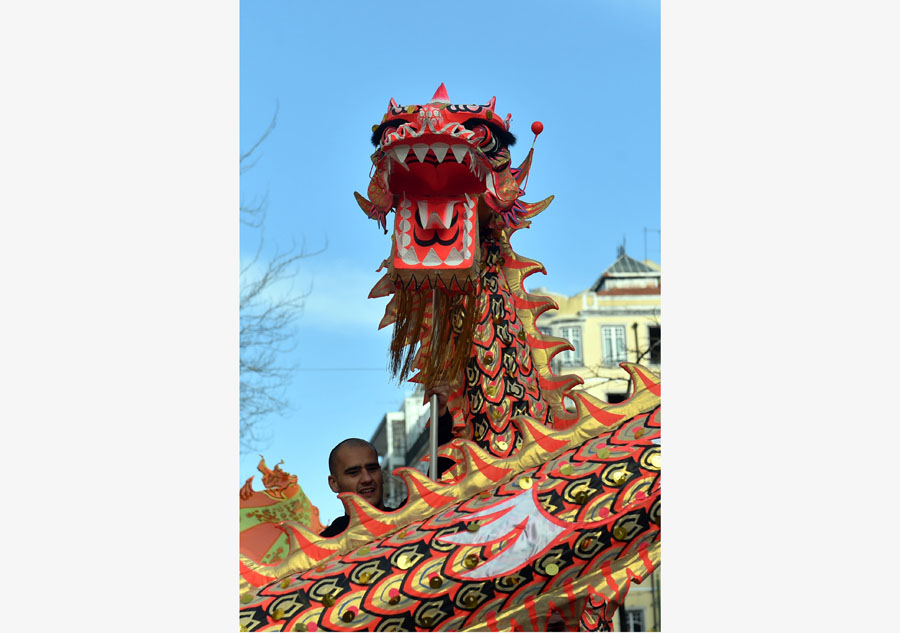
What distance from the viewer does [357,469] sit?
3477mm

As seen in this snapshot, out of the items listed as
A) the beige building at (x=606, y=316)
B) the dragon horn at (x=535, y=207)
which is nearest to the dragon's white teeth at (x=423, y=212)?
the dragon horn at (x=535, y=207)

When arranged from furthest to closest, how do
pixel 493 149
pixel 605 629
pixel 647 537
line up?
1. pixel 493 149
2. pixel 605 629
3. pixel 647 537

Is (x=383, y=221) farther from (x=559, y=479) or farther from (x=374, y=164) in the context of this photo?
(x=559, y=479)

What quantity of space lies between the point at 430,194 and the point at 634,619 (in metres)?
7.83

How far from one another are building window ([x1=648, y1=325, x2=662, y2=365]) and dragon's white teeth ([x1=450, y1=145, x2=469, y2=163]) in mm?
5053

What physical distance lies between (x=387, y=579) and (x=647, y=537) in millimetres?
679

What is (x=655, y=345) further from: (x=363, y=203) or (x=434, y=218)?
(x=434, y=218)

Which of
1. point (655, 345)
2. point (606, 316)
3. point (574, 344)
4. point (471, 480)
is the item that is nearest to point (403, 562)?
point (471, 480)

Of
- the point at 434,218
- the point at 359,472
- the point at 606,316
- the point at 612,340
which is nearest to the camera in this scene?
the point at 434,218

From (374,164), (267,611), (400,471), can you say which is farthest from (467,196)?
(267,611)

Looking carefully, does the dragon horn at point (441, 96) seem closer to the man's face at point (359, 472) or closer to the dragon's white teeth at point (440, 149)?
the dragon's white teeth at point (440, 149)

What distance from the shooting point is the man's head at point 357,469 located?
345cm

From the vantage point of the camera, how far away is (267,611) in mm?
2500

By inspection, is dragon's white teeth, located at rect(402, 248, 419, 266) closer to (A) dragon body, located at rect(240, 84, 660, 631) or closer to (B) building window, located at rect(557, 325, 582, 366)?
(A) dragon body, located at rect(240, 84, 660, 631)
